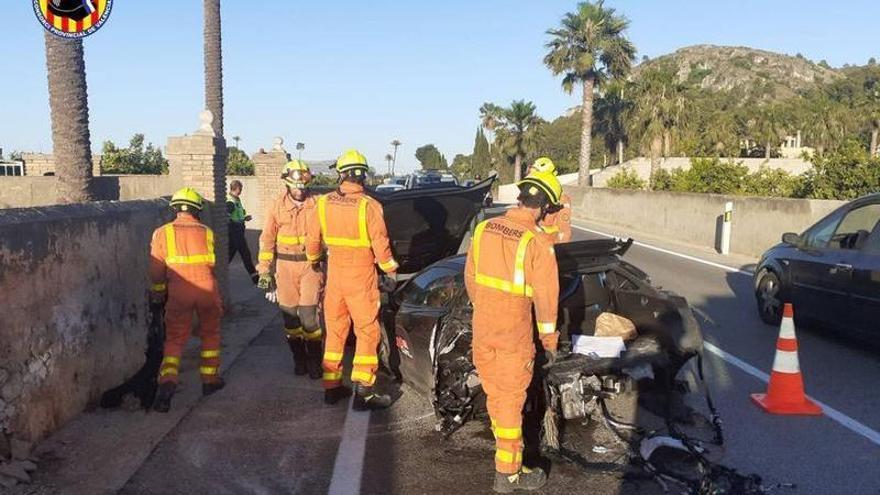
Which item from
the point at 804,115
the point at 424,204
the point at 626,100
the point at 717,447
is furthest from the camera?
the point at 804,115

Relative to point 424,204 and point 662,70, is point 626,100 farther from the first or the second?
point 424,204

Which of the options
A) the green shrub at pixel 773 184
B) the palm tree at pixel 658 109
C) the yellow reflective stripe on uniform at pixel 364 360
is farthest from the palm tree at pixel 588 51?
the yellow reflective stripe on uniform at pixel 364 360

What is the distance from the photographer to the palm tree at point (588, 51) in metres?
40.7

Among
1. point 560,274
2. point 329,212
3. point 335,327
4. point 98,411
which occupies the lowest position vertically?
point 98,411

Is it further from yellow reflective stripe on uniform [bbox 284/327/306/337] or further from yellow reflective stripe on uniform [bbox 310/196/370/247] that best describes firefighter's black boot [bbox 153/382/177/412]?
yellow reflective stripe on uniform [bbox 310/196/370/247]

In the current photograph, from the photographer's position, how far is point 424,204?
792cm

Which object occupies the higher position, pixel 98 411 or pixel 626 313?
pixel 626 313

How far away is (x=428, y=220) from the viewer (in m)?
8.00

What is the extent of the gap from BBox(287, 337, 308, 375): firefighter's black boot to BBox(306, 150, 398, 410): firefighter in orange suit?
40.8 inches

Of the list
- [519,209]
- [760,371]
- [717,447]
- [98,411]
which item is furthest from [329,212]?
[760,371]

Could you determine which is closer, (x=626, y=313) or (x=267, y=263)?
(x=626, y=313)

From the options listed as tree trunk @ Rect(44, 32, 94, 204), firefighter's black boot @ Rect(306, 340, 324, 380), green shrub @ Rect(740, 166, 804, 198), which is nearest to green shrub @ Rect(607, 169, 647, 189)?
green shrub @ Rect(740, 166, 804, 198)

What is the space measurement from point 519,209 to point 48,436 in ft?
11.5

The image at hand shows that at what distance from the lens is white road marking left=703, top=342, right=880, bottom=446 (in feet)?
16.7
